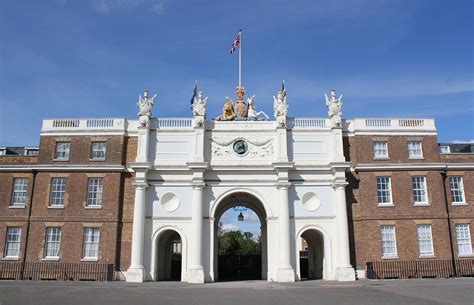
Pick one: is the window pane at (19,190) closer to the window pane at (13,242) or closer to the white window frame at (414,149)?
the window pane at (13,242)

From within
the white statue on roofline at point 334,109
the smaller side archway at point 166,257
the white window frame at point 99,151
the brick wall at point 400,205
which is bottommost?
the smaller side archway at point 166,257

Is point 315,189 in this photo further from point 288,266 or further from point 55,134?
point 55,134

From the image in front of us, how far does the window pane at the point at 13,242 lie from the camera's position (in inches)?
1121

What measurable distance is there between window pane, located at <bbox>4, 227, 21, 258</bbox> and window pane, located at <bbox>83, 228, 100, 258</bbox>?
4.43m

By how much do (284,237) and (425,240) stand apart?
31.3ft

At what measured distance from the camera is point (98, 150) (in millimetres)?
30266

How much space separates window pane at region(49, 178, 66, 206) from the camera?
96.5 feet

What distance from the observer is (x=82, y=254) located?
2820 centimetres

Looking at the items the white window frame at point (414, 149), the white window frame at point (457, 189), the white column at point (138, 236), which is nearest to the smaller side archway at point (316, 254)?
the white window frame at point (414, 149)

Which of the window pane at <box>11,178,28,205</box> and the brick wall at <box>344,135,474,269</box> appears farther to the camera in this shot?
the window pane at <box>11,178,28,205</box>

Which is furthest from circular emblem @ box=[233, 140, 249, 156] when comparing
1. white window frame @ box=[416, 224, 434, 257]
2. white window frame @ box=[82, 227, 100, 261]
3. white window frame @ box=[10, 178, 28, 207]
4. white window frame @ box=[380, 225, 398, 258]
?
white window frame @ box=[10, 178, 28, 207]

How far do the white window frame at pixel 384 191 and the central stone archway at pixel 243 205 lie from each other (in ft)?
25.8

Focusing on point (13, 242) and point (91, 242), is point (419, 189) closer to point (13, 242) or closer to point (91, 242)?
point (91, 242)

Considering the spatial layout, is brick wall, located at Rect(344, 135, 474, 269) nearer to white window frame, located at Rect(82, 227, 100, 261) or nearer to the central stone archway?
the central stone archway
